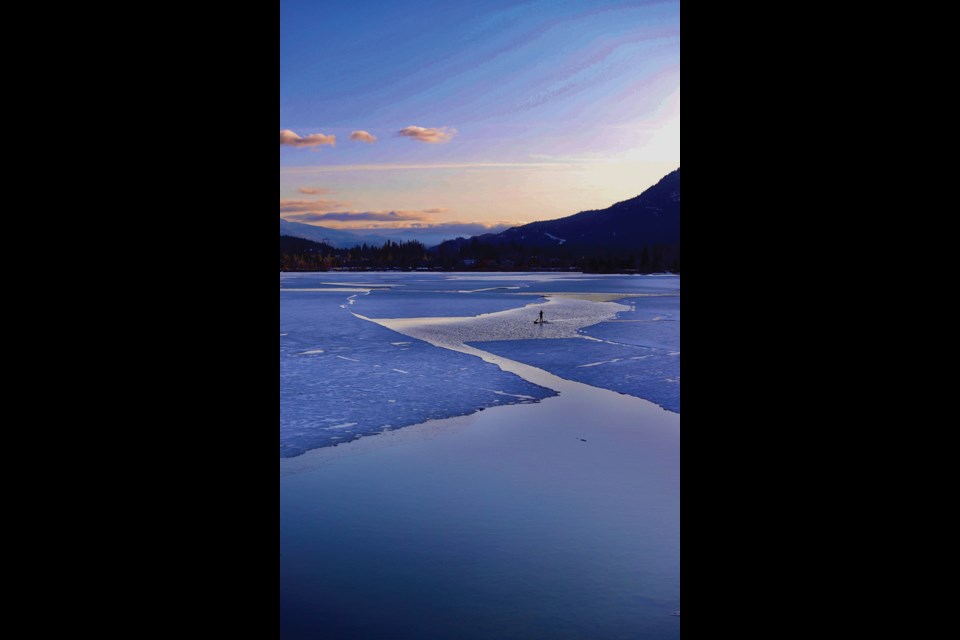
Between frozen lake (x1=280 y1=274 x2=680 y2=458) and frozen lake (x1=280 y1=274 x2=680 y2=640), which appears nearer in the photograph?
frozen lake (x1=280 y1=274 x2=680 y2=640)

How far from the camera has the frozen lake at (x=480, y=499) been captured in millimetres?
4992

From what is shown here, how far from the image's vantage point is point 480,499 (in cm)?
717

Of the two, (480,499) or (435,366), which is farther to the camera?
(435,366)

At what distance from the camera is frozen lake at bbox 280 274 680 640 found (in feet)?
16.4

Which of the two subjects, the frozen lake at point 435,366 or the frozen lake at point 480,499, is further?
the frozen lake at point 435,366

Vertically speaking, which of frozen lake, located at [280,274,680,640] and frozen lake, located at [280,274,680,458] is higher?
frozen lake, located at [280,274,680,458]

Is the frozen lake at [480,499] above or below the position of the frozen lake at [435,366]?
below

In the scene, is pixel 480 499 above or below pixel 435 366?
below

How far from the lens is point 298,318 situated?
27.9 meters
